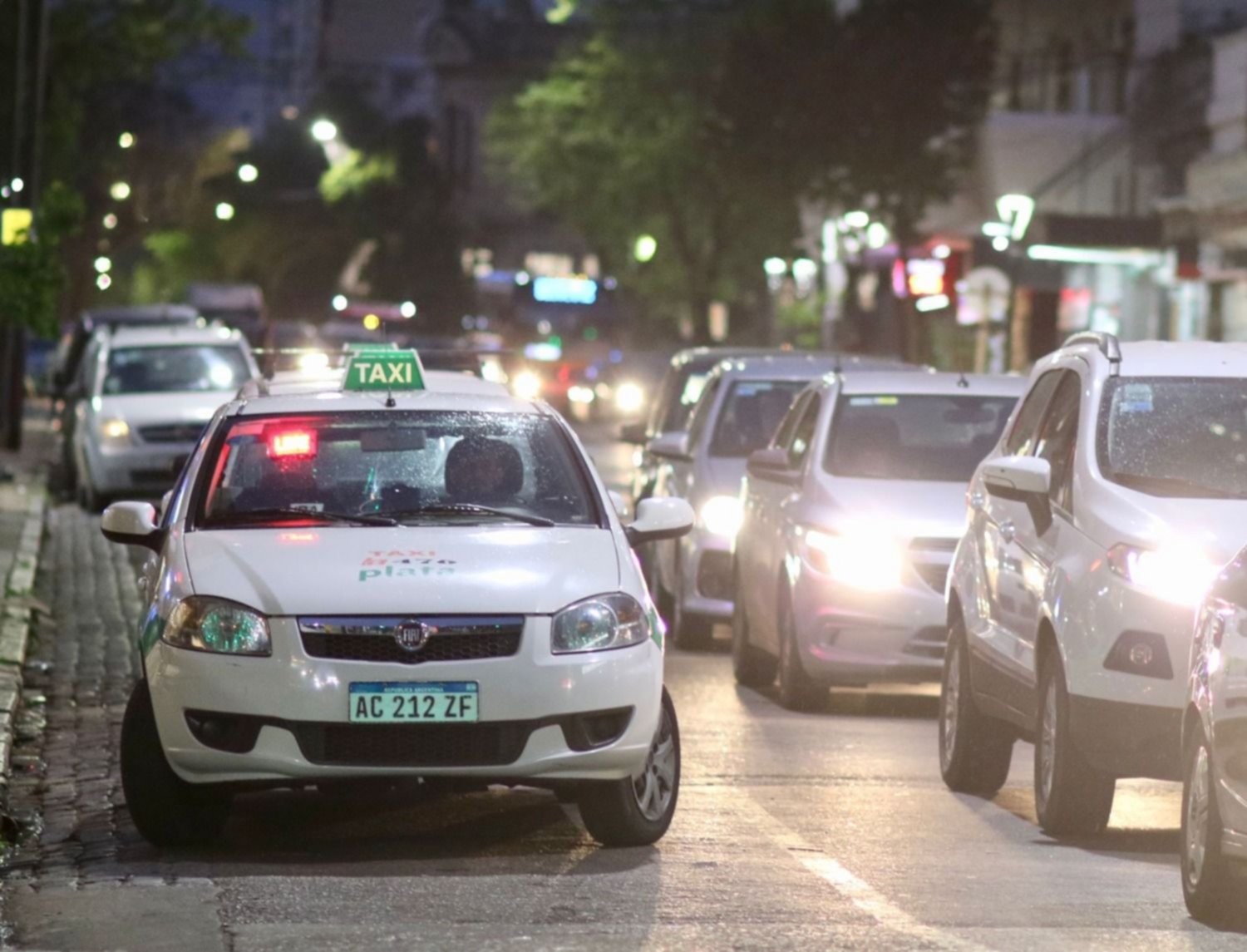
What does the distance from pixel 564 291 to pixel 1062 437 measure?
68.6 meters

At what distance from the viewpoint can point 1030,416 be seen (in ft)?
37.4

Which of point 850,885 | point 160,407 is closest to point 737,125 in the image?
point 160,407

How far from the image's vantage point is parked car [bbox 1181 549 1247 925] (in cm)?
798

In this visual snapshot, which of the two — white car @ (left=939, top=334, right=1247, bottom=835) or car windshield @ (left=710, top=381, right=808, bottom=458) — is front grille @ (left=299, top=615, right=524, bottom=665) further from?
car windshield @ (left=710, top=381, right=808, bottom=458)

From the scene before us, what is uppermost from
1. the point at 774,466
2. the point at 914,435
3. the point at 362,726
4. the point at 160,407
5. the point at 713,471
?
the point at 914,435

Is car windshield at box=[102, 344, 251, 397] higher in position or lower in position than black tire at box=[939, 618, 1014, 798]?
lower

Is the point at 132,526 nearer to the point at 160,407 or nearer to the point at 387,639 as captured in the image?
the point at 387,639

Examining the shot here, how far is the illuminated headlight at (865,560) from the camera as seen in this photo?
1398 cm

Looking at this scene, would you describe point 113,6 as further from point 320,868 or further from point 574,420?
point 320,868

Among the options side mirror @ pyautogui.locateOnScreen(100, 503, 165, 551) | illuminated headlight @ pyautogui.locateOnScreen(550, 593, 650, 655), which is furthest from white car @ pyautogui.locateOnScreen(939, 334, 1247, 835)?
side mirror @ pyautogui.locateOnScreen(100, 503, 165, 551)

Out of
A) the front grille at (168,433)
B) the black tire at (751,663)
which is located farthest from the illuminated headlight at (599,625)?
the front grille at (168,433)

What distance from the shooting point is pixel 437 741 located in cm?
920

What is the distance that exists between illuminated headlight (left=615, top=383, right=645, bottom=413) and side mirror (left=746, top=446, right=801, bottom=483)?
27863mm

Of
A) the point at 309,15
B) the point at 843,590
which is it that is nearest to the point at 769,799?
the point at 843,590
